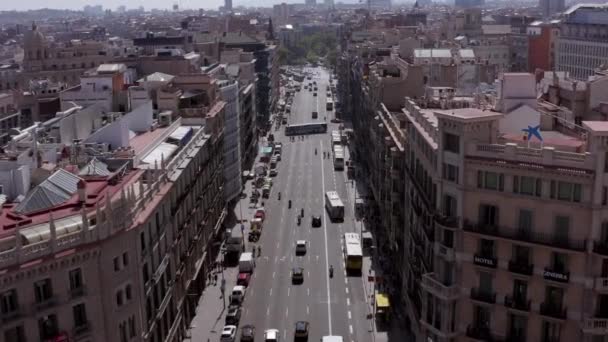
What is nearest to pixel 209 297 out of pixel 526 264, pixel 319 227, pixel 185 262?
pixel 185 262

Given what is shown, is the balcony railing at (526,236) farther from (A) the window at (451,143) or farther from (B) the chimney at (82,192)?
(B) the chimney at (82,192)

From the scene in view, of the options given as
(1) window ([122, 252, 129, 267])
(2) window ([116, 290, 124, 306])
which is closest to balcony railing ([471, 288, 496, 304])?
(1) window ([122, 252, 129, 267])

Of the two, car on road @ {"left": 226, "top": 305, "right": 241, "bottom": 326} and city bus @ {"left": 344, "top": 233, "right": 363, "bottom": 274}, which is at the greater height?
city bus @ {"left": 344, "top": 233, "right": 363, "bottom": 274}

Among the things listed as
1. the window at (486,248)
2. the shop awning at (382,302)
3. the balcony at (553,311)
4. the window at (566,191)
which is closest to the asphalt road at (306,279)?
the shop awning at (382,302)

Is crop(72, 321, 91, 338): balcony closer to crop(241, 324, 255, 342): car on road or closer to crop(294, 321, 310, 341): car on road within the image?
crop(241, 324, 255, 342): car on road

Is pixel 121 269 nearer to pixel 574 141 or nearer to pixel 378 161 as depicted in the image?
pixel 574 141

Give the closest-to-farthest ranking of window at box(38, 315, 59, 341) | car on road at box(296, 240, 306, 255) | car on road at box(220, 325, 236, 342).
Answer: window at box(38, 315, 59, 341)
car on road at box(220, 325, 236, 342)
car on road at box(296, 240, 306, 255)

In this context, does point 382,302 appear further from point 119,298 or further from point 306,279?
point 119,298
